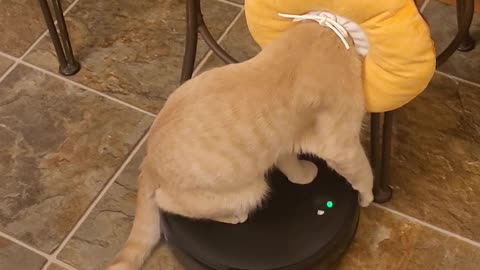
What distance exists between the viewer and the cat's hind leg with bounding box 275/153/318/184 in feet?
4.01

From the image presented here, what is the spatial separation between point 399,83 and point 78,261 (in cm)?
70

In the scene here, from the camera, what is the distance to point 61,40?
5.42 ft

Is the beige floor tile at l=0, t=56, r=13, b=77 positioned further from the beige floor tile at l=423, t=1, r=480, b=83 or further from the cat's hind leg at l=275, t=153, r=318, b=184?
the beige floor tile at l=423, t=1, r=480, b=83

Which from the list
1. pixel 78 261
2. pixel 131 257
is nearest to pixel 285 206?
pixel 131 257

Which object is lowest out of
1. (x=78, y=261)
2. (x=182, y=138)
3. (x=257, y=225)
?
(x=78, y=261)

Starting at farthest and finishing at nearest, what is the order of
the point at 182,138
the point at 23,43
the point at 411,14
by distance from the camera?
the point at 23,43 → the point at 182,138 → the point at 411,14

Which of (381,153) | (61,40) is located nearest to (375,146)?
(381,153)

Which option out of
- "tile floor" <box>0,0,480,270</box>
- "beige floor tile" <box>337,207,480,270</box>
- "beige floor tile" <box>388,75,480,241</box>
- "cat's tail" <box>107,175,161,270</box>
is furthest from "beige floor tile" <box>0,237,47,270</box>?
"beige floor tile" <box>388,75,480,241</box>

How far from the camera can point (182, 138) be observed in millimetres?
1057

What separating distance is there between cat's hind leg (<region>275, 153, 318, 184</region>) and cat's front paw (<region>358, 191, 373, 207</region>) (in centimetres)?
9

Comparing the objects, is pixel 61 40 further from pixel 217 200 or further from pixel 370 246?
pixel 370 246

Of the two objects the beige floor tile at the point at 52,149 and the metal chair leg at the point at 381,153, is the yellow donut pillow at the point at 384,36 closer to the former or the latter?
the metal chair leg at the point at 381,153

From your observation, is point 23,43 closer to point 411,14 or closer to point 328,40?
point 328,40

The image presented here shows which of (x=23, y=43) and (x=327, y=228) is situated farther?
(x=23, y=43)
